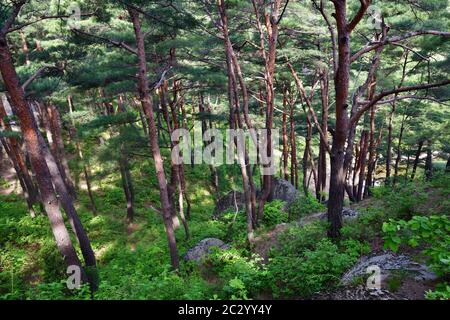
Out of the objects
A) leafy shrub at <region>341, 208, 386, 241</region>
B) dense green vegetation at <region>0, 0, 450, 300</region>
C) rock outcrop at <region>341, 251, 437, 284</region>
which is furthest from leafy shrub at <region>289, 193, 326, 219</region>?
rock outcrop at <region>341, 251, 437, 284</region>

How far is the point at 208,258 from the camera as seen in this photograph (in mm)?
10672

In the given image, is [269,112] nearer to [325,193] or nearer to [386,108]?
[325,193]

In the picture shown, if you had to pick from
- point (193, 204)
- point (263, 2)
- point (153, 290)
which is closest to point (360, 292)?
point (153, 290)

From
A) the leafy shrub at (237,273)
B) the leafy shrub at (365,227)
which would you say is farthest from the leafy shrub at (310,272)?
the leafy shrub at (365,227)

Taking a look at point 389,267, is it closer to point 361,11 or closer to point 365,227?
point 365,227

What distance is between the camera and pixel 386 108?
→ 765 inches

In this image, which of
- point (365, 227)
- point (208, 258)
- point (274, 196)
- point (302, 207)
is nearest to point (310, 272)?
point (365, 227)

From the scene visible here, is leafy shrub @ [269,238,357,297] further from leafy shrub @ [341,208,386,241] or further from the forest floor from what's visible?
leafy shrub @ [341,208,386,241]

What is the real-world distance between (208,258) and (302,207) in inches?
238

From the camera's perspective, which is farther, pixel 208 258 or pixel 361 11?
pixel 208 258

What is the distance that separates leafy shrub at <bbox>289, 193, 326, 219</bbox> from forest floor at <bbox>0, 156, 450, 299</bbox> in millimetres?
852

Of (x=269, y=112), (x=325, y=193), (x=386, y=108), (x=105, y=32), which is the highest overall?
(x=105, y=32)

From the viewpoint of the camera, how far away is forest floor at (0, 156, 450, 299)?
579 centimetres

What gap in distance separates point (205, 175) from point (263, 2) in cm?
1648
